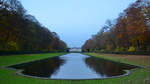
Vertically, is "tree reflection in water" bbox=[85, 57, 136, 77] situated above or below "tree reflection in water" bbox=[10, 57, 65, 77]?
below

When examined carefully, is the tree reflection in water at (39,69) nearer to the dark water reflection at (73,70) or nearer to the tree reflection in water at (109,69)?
the dark water reflection at (73,70)

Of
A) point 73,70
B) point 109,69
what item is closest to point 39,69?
point 73,70

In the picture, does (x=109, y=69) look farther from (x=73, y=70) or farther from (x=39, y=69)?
(x=39, y=69)

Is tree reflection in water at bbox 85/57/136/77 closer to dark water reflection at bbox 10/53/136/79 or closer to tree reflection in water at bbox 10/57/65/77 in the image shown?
dark water reflection at bbox 10/53/136/79

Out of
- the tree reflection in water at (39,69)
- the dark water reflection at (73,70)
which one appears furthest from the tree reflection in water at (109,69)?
the tree reflection in water at (39,69)

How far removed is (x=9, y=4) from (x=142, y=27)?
2357 centimetres

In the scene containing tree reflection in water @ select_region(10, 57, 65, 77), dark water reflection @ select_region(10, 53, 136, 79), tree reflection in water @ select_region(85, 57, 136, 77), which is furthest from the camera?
tree reflection in water @ select_region(85, 57, 136, 77)

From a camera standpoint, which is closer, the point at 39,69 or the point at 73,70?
the point at 73,70

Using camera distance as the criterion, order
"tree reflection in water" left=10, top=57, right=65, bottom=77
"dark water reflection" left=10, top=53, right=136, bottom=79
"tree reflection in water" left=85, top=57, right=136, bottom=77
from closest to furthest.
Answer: "dark water reflection" left=10, top=53, right=136, bottom=79, "tree reflection in water" left=10, top=57, right=65, bottom=77, "tree reflection in water" left=85, top=57, right=136, bottom=77

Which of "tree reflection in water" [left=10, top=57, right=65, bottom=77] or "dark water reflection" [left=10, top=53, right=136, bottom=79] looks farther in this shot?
"tree reflection in water" [left=10, top=57, right=65, bottom=77]

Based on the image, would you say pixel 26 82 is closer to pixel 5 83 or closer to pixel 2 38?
pixel 5 83

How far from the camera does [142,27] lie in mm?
22828

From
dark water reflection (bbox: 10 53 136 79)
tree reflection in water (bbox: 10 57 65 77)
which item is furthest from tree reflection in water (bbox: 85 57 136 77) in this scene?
tree reflection in water (bbox: 10 57 65 77)

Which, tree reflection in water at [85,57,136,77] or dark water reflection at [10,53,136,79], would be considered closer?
dark water reflection at [10,53,136,79]
